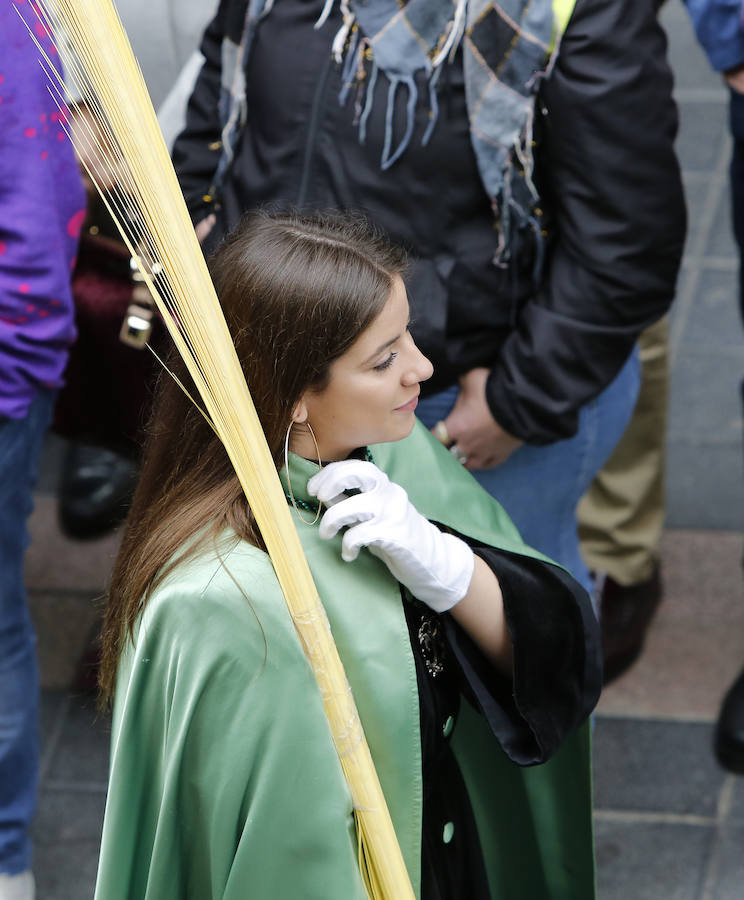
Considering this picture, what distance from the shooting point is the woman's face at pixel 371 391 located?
63.7 inches

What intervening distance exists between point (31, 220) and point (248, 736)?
1.12 meters

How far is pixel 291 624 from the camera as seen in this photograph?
1571 millimetres

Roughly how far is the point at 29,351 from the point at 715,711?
194cm

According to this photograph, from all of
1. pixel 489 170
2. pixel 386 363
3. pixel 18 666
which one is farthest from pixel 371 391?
pixel 18 666

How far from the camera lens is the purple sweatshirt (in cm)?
219

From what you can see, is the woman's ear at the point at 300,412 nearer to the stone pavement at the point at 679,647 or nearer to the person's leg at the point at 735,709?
the stone pavement at the point at 679,647

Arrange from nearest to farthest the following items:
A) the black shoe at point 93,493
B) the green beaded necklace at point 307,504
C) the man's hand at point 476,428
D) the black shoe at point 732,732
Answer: the green beaded necklace at point 307,504 → the man's hand at point 476,428 → the black shoe at point 732,732 → the black shoe at point 93,493

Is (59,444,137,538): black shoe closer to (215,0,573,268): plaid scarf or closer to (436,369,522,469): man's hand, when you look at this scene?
(436,369,522,469): man's hand

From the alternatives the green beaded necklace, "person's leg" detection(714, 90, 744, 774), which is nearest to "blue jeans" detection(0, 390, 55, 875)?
the green beaded necklace

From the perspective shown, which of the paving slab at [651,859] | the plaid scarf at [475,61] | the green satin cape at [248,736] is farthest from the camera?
the paving slab at [651,859]

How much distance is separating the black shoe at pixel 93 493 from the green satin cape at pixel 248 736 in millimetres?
2092

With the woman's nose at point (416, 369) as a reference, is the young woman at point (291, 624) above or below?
below

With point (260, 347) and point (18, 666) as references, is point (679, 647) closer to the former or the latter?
point (18, 666)

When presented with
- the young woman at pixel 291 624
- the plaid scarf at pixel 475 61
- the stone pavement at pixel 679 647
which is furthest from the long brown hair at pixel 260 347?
the stone pavement at pixel 679 647
